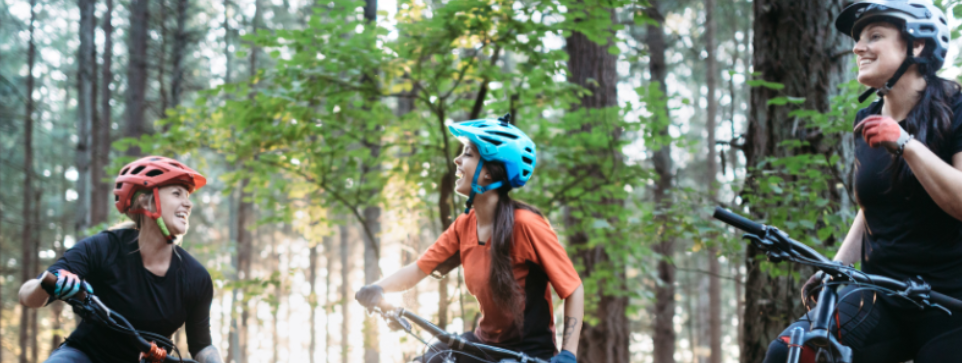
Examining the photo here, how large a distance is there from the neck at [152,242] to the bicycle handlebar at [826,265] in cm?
361

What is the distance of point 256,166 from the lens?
8.54 meters

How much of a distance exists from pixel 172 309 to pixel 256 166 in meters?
4.40

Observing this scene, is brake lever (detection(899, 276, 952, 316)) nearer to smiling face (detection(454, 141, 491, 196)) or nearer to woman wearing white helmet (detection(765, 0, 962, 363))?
woman wearing white helmet (detection(765, 0, 962, 363))

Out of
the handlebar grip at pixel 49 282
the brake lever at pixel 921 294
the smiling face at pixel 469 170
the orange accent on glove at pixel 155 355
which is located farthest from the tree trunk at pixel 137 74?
the brake lever at pixel 921 294

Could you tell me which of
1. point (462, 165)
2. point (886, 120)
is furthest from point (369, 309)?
point (886, 120)

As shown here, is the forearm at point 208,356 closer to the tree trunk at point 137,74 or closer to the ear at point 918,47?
the ear at point 918,47

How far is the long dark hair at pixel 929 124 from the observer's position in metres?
2.71

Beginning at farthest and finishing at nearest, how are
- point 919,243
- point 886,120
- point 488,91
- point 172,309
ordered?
point 488,91
point 172,309
point 919,243
point 886,120

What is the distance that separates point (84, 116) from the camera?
1080 centimetres

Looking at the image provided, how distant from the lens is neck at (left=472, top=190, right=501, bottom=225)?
13.4 ft

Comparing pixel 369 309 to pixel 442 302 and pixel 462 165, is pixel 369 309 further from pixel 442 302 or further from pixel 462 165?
pixel 442 302

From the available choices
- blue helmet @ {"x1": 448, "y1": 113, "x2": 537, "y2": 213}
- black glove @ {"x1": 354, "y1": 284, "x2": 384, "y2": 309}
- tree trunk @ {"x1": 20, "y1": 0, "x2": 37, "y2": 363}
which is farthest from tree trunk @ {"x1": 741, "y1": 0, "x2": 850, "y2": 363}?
tree trunk @ {"x1": 20, "y1": 0, "x2": 37, "y2": 363}

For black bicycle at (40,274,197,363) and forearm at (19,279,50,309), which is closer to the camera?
black bicycle at (40,274,197,363)

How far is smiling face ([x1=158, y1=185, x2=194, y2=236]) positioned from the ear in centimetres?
415
